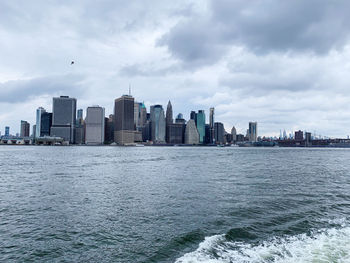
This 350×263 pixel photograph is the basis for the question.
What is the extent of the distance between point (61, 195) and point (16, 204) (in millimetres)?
5325

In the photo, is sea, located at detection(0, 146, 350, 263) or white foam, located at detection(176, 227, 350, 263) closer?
white foam, located at detection(176, 227, 350, 263)

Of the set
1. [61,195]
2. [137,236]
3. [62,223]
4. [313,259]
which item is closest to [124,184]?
[61,195]

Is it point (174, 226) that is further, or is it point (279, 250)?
point (174, 226)

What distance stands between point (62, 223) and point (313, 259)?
57.8 feet

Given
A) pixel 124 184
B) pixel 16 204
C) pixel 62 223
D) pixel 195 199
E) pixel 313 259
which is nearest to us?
pixel 313 259

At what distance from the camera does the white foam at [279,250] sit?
1446cm

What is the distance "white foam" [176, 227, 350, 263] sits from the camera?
1446 cm

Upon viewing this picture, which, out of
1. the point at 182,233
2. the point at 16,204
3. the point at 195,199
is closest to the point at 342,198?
the point at 195,199

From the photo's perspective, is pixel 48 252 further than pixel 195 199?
No

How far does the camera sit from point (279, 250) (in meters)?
15.5

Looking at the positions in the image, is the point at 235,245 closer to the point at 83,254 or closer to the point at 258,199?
the point at 83,254

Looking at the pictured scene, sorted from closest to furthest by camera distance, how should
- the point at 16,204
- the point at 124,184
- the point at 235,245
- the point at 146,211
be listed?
the point at 235,245 → the point at 146,211 → the point at 16,204 → the point at 124,184

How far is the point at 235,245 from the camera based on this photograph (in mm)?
16281

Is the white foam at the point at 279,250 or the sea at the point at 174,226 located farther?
the sea at the point at 174,226
